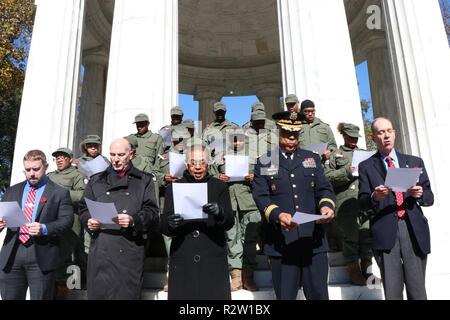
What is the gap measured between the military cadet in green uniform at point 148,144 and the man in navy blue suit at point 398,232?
7.77 meters

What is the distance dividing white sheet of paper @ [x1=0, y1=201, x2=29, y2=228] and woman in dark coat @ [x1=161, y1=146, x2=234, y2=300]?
310cm

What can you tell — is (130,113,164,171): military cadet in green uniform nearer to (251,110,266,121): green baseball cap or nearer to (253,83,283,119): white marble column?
(251,110,266,121): green baseball cap

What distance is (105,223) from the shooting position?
707 centimetres

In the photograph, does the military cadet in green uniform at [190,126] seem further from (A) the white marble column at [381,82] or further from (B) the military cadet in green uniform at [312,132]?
(A) the white marble column at [381,82]

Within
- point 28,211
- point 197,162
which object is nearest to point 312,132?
point 197,162

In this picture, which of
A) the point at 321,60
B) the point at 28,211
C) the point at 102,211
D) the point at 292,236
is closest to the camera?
the point at 102,211

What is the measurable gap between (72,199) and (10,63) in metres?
34.8

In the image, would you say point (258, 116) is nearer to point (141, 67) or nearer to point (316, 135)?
point (316, 135)

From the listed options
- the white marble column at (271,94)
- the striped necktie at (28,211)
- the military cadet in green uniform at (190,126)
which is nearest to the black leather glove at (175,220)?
the striped necktie at (28,211)

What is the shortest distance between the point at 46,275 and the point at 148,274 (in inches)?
125

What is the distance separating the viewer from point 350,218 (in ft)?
34.3

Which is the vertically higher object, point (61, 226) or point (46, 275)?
point (61, 226)
